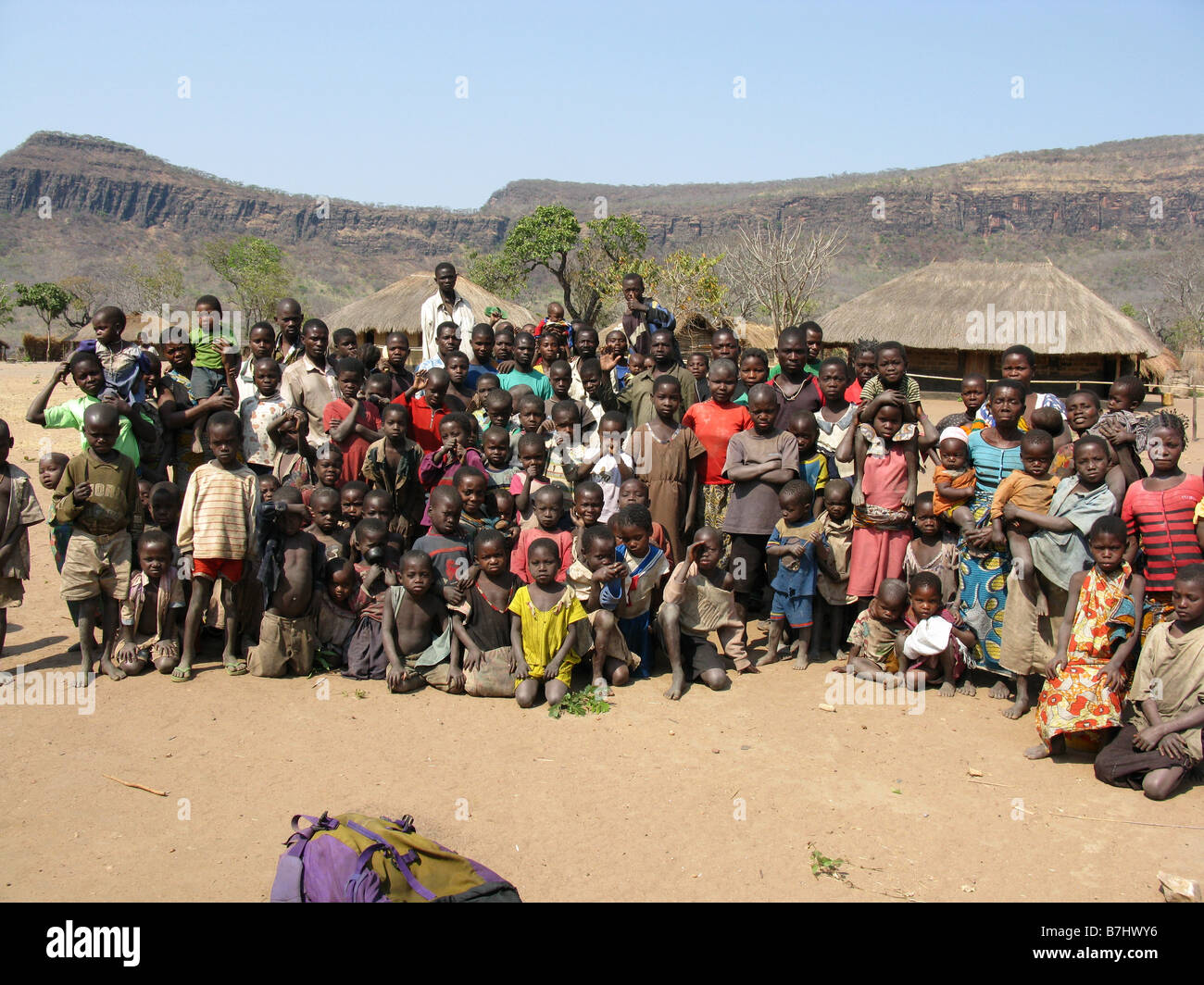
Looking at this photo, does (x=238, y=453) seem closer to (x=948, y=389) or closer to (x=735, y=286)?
(x=948, y=389)

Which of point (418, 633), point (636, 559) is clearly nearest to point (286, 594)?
point (418, 633)

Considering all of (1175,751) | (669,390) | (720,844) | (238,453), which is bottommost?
(720,844)

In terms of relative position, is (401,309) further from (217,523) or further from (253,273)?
(217,523)

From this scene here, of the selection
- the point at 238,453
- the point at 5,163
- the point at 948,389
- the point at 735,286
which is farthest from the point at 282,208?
the point at 238,453

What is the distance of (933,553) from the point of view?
206 inches

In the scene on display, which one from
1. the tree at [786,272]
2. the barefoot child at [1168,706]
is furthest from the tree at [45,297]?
the barefoot child at [1168,706]

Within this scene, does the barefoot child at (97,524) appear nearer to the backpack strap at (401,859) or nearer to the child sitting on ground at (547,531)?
the child sitting on ground at (547,531)

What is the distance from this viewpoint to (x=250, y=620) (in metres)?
5.38

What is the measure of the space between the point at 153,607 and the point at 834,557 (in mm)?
4034

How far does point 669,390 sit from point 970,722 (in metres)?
2.60

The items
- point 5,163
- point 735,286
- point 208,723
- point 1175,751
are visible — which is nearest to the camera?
point 1175,751

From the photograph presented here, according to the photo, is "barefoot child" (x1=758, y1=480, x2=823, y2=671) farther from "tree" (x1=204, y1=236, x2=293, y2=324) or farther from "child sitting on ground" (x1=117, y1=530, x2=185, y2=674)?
"tree" (x1=204, y1=236, x2=293, y2=324)

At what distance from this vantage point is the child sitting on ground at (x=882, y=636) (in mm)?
5105

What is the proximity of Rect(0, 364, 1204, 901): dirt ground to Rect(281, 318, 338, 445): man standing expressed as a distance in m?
1.87
